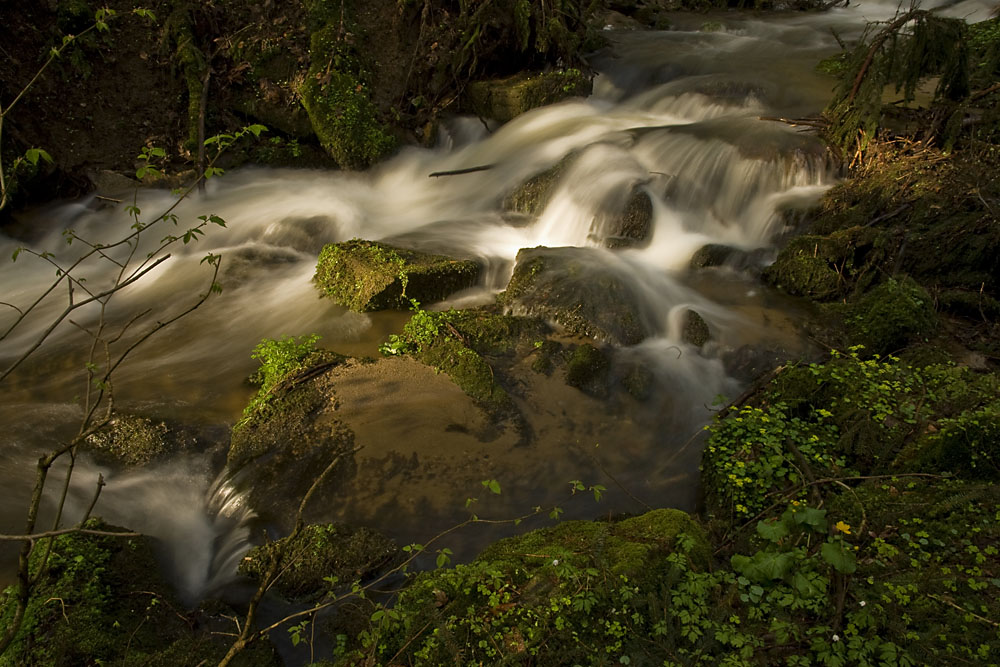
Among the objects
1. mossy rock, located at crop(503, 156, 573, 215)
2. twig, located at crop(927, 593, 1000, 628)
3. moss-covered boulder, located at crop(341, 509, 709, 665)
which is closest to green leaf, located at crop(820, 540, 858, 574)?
twig, located at crop(927, 593, 1000, 628)

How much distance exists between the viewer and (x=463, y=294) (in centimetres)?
669

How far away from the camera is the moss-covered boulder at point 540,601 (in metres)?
2.51

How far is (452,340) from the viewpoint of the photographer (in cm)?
539

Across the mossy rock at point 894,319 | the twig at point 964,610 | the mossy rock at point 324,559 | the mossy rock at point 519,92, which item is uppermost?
the mossy rock at point 519,92

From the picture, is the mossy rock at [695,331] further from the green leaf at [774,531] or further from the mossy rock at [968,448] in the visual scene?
the green leaf at [774,531]

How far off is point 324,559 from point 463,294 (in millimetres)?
3549

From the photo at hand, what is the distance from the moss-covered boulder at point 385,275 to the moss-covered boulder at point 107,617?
123 inches

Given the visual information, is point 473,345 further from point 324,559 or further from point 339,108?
point 339,108

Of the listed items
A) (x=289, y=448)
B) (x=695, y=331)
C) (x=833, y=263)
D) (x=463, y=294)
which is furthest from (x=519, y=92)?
(x=289, y=448)

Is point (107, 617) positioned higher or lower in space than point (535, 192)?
lower

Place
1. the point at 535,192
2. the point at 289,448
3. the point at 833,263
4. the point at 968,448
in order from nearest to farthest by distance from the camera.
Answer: the point at 968,448
the point at 289,448
the point at 833,263
the point at 535,192

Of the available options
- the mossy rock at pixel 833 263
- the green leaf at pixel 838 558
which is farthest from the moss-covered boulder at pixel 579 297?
the green leaf at pixel 838 558

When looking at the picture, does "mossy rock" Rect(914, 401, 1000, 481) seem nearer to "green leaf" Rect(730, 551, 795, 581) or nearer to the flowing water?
"green leaf" Rect(730, 551, 795, 581)

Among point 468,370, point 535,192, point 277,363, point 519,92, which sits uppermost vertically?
point 519,92
